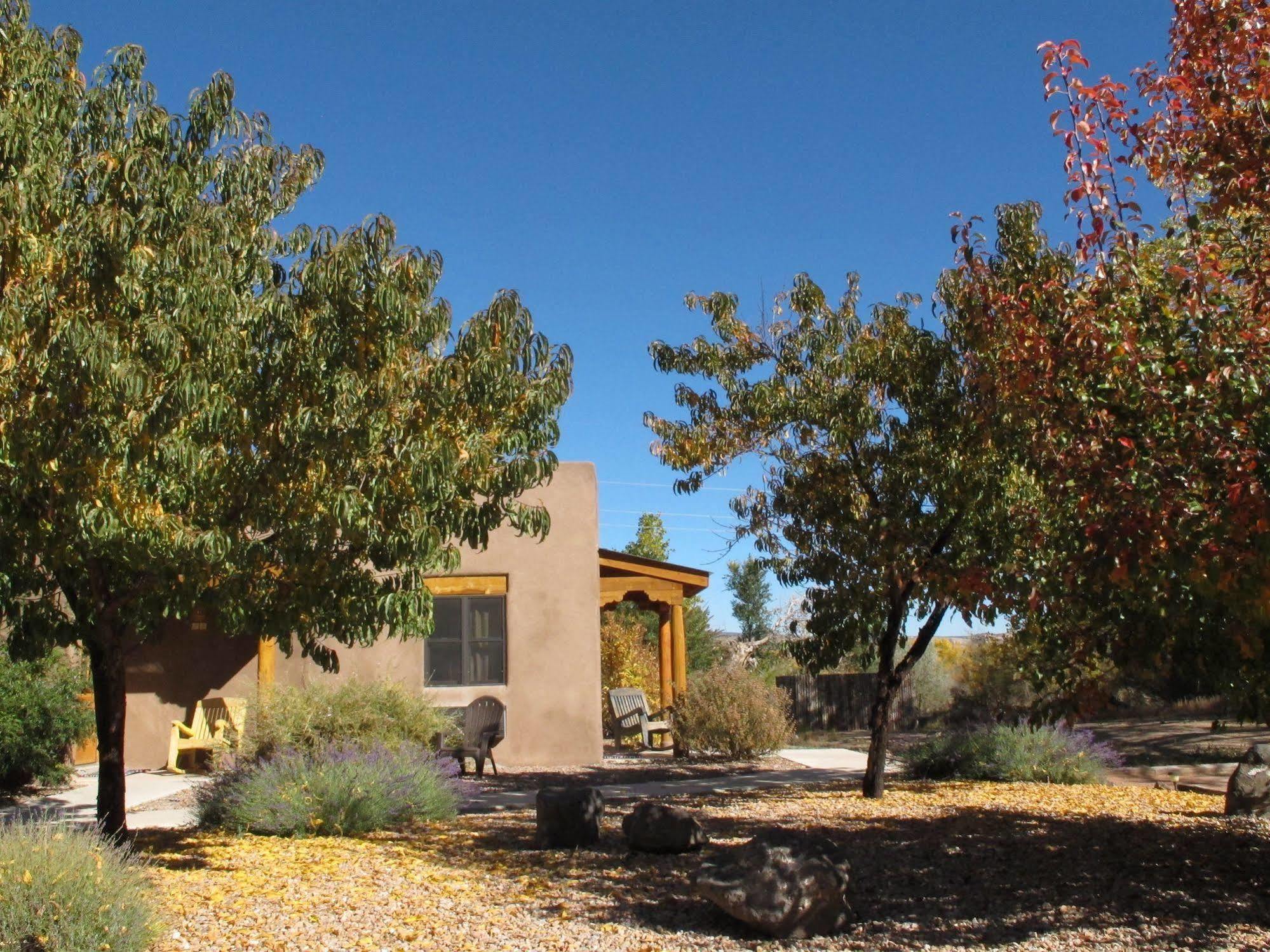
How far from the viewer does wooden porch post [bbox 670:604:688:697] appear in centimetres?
1916

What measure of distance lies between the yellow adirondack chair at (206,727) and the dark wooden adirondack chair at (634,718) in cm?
602

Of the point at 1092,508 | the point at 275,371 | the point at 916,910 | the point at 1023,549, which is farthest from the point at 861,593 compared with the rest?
the point at 275,371

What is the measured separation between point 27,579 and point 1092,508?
6142 mm

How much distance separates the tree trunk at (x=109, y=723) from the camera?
7941mm

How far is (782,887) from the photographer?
6141 mm

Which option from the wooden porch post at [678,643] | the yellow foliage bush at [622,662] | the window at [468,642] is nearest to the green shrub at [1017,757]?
the window at [468,642]

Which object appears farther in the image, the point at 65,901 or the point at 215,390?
the point at 215,390

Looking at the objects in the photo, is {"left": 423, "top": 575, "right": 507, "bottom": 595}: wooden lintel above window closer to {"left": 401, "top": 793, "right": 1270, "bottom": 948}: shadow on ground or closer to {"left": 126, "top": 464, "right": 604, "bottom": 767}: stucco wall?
{"left": 126, "top": 464, "right": 604, "bottom": 767}: stucco wall

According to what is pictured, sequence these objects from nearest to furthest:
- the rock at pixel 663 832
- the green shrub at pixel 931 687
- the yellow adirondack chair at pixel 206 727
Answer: the rock at pixel 663 832 < the yellow adirondack chair at pixel 206 727 < the green shrub at pixel 931 687

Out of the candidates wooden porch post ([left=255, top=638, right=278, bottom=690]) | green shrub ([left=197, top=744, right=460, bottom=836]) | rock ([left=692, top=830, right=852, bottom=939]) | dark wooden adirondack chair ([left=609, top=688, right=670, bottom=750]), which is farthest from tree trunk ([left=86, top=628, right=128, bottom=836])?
dark wooden adirondack chair ([left=609, top=688, right=670, bottom=750])

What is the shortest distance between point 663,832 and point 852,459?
4.27 meters

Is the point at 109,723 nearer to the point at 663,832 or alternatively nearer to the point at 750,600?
the point at 663,832

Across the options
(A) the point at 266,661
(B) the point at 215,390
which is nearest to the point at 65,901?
(B) the point at 215,390

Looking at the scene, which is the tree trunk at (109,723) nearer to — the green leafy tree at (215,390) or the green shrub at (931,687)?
the green leafy tree at (215,390)
